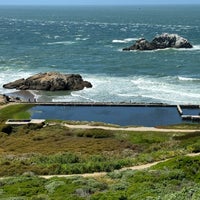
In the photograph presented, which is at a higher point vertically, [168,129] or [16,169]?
[16,169]

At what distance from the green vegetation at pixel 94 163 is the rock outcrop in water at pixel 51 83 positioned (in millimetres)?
31608

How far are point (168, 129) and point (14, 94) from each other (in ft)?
135

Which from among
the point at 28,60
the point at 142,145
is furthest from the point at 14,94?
the point at 142,145

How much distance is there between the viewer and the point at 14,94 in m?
88.7

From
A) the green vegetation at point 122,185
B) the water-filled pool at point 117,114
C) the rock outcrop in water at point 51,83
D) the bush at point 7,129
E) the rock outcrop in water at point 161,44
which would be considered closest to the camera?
the green vegetation at point 122,185

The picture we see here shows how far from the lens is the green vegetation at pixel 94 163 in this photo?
83.5 ft

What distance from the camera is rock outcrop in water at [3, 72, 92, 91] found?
3585 inches

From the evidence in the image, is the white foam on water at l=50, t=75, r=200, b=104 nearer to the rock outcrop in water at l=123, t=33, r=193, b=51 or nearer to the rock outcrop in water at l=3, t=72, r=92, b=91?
the rock outcrop in water at l=3, t=72, r=92, b=91

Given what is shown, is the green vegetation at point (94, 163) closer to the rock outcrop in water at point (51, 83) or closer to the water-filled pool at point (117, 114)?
the water-filled pool at point (117, 114)

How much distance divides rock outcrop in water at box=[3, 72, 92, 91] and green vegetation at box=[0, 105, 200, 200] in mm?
31608

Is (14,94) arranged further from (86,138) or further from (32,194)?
(32,194)

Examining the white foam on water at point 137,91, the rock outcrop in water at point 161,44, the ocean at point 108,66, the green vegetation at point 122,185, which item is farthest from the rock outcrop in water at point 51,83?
the green vegetation at point 122,185

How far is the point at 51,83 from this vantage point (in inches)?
3602

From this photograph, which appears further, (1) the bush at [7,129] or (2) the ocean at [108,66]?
(2) the ocean at [108,66]
